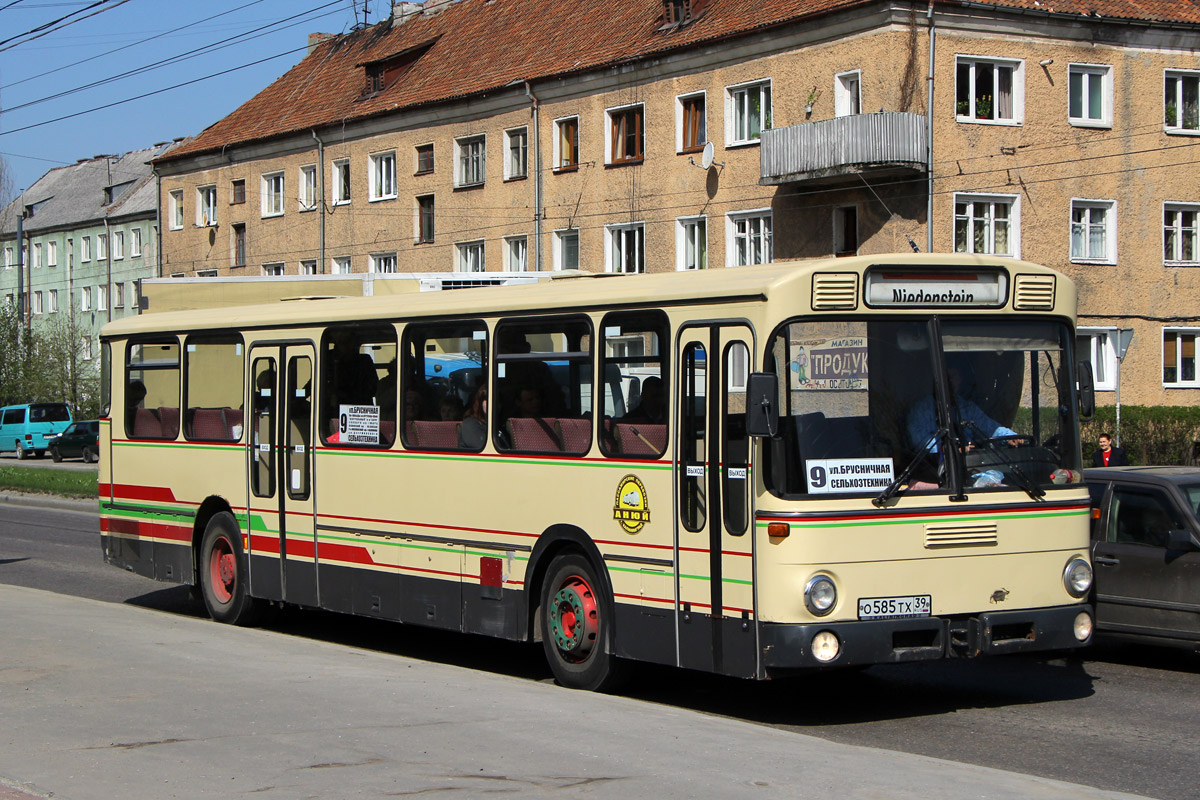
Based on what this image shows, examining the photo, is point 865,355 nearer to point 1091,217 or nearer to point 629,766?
point 629,766

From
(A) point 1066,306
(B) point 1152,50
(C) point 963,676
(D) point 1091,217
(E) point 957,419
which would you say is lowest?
(C) point 963,676

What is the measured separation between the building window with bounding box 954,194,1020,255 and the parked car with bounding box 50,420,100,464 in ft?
115

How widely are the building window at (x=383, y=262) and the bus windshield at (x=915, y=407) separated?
1632 inches

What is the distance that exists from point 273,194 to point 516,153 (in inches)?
566

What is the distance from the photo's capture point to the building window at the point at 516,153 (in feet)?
146

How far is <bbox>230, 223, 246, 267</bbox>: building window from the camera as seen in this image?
57.5m

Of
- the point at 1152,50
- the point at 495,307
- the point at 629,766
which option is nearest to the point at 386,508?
the point at 495,307

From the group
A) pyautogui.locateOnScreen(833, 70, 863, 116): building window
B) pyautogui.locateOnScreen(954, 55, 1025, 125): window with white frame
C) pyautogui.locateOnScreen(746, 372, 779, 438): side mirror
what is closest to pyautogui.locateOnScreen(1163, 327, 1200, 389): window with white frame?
pyautogui.locateOnScreen(954, 55, 1025, 125): window with white frame

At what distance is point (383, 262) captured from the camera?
50.7 m

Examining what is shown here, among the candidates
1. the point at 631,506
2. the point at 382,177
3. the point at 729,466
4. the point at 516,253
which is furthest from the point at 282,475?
the point at 382,177

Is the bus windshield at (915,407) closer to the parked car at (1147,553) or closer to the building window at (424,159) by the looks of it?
the parked car at (1147,553)

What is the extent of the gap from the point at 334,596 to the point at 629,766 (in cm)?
607

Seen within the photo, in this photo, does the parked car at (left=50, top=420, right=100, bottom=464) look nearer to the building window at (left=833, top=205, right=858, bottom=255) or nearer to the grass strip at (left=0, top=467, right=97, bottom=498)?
the grass strip at (left=0, top=467, right=97, bottom=498)

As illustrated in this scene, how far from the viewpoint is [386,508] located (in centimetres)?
1225
